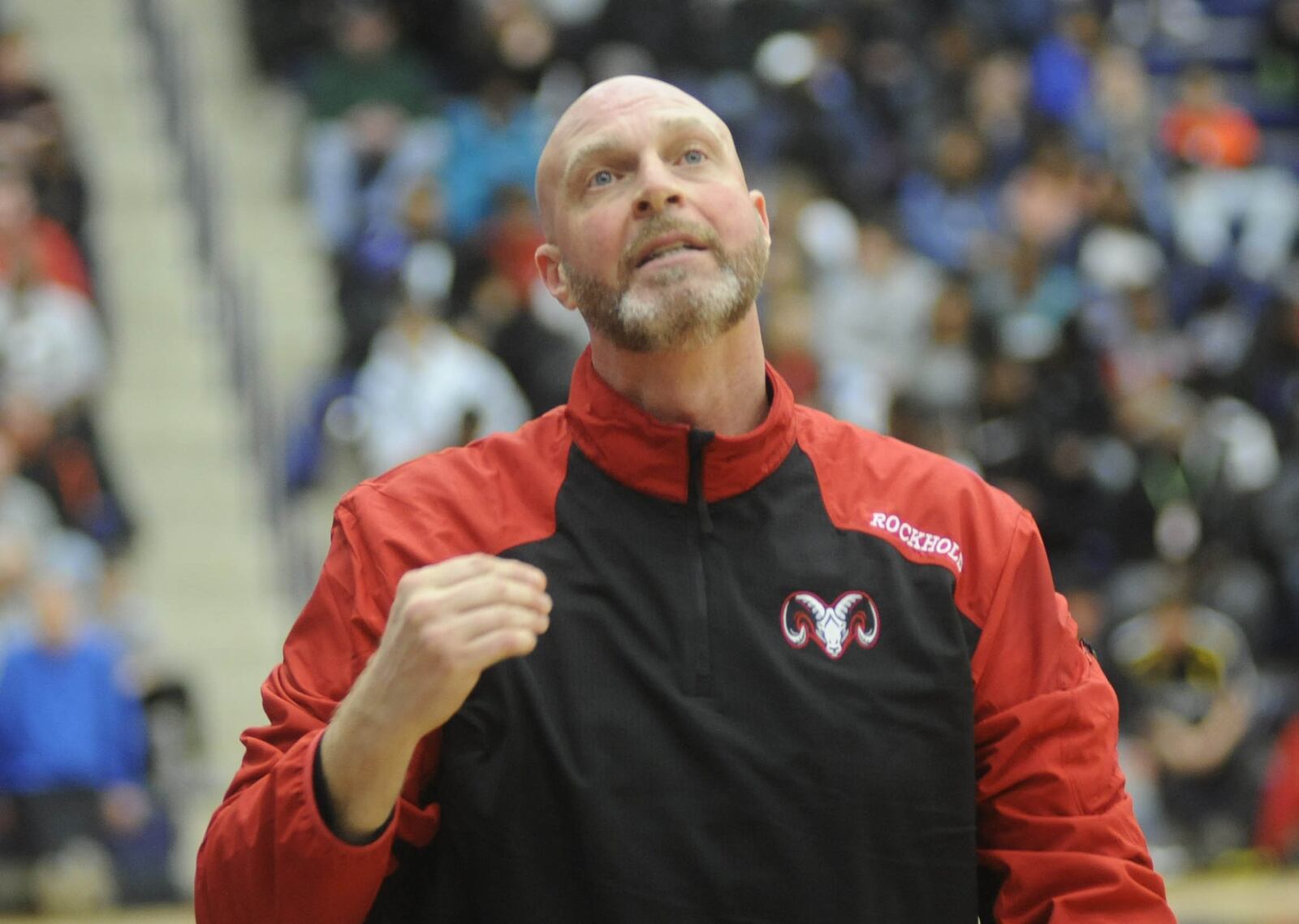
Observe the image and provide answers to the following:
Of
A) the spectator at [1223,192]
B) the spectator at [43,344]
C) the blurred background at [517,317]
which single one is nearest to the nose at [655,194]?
the blurred background at [517,317]

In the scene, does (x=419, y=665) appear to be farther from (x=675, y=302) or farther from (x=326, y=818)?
(x=675, y=302)

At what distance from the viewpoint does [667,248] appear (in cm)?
301

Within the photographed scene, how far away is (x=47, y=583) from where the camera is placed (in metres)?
8.27

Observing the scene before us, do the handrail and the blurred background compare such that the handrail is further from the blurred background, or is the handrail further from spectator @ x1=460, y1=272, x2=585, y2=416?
spectator @ x1=460, y1=272, x2=585, y2=416

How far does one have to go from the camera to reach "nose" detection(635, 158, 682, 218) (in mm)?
3008

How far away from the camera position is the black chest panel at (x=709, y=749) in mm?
2738

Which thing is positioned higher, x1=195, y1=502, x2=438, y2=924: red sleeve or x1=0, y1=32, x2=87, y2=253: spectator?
x1=0, y1=32, x2=87, y2=253: spectator

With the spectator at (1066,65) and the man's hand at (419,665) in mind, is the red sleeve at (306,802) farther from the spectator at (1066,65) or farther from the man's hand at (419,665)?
the spectator at (1066,65)

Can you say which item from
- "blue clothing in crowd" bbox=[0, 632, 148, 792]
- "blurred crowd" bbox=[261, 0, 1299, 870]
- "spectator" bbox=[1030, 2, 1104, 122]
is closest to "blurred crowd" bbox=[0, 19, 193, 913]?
"blue clothing in crowd" bbox=[0, 632, 148, 792]

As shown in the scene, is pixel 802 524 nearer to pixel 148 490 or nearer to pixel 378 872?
pixel 378 872

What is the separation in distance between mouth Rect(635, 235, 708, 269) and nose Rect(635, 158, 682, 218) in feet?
0.15

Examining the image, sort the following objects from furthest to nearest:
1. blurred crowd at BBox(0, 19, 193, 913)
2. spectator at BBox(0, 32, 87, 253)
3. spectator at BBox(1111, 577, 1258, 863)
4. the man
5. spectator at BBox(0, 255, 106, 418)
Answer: spectator at BBox(0, 32, 87, 253)
spectator at BBox(0, 255, 106, 418)
spectator at BBox(1111, 577, 1258, 863)
blurred crowd at BBox(0, 19, 193, 913)
the man

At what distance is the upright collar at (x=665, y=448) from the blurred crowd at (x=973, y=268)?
17.3 feet

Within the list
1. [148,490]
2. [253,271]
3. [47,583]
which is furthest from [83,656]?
[253,271]
